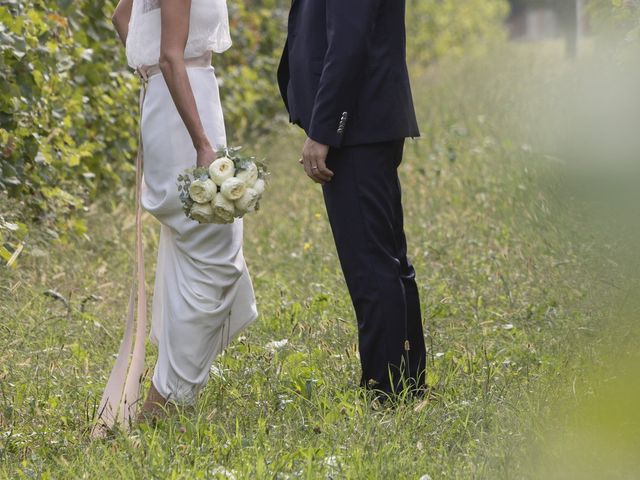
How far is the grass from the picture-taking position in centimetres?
314

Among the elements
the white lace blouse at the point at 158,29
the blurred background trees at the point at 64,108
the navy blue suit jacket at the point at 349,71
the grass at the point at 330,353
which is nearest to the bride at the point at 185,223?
the white lace blouse at the point at 158,29

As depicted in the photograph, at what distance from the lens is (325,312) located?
515 cm

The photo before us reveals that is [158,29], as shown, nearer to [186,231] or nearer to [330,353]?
[186,231]

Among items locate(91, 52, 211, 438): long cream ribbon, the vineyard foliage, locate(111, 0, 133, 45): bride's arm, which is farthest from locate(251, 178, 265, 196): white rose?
the vineyard foliage

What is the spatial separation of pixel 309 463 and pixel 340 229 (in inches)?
36.4

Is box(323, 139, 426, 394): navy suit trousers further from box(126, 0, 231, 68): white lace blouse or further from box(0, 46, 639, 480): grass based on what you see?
box(126, 0, 231, 68): white lace blouse

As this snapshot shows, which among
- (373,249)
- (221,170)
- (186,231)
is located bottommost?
(373,249)

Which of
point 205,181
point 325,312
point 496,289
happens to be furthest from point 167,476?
point 496,289

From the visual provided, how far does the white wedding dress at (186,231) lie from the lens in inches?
144

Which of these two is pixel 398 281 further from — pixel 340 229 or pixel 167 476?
pixel 167 476

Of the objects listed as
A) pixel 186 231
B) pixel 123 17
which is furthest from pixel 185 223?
pixel 123 17

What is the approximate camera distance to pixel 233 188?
3.39 m

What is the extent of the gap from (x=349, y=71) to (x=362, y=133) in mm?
211

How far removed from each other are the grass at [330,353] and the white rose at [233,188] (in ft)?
2.24
